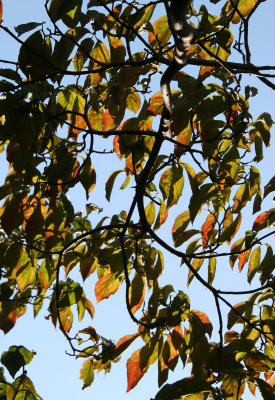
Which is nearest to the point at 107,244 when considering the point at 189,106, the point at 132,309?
the point at 132,309

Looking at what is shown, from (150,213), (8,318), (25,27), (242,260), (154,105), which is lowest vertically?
(8,318)

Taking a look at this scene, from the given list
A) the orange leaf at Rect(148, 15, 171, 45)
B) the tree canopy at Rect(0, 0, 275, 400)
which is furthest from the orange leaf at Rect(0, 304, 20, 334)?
the orange leaf at Rect(148, 15, 171, 45)

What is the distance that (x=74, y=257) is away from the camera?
217 centimetres

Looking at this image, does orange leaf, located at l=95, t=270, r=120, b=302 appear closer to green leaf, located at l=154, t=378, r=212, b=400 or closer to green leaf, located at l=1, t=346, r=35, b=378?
green leaf, located at l=1, t=346, r=35, b=378

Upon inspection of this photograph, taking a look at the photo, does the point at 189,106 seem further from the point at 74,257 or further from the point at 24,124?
the point at 74,257

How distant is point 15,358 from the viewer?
5.62 feet

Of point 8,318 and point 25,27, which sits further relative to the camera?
point 8,318

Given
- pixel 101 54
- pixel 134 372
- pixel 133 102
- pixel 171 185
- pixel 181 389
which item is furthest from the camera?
pixel 133 102

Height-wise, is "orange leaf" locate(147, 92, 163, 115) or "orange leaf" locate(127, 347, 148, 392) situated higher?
"orange leaf" locate(147, 92, 163, 115)

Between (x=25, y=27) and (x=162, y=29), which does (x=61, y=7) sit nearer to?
(x=25, y=27)

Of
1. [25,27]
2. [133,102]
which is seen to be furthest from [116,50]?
[25,27]

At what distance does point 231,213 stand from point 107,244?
46 cm

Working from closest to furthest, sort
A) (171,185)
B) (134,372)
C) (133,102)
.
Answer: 1. (134,372)
2. (171,185)
3. (133,102)

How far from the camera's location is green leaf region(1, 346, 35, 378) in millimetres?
1695
